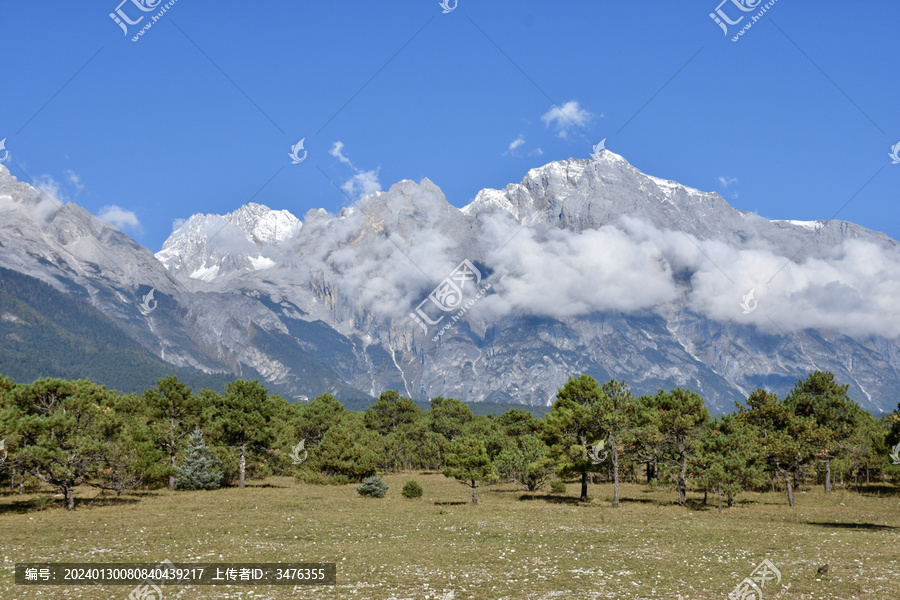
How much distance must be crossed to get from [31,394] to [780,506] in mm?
74301

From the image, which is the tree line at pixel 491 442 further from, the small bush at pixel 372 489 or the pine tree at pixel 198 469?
the small bush at pixel 372 489

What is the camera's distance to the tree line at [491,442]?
180 feet

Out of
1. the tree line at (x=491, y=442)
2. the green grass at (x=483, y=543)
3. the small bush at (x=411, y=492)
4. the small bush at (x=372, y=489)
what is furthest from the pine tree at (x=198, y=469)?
the small bush at (x=411, y=492)

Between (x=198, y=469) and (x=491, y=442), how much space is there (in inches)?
1569

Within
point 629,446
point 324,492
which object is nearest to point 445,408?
point 324,492

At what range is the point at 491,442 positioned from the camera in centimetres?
8931

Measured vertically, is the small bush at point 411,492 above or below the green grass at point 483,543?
below

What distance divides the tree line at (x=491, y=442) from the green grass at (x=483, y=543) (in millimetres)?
4030

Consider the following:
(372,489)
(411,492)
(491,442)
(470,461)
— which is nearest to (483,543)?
(470,461)

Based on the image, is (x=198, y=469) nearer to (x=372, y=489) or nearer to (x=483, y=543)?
(x=372, y=489)

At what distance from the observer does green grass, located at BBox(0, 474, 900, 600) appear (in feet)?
87.7

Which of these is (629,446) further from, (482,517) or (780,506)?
(482,517)

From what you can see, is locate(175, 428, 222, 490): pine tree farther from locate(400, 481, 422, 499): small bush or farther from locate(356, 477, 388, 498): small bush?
locate(400, 481, 422, 499): small bush

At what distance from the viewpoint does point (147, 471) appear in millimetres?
62969
